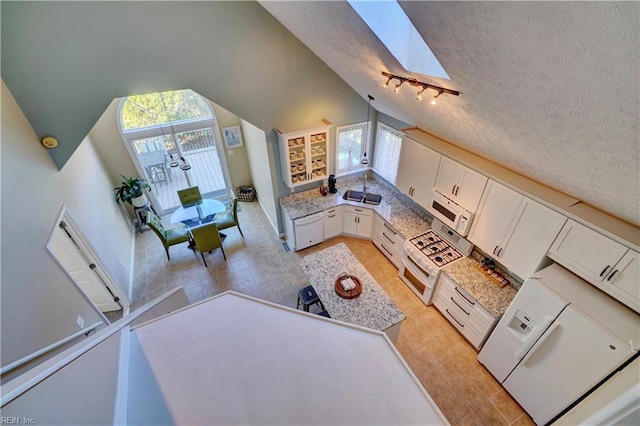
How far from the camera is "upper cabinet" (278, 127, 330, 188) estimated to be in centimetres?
429

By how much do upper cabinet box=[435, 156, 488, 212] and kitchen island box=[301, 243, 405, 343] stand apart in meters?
1.56

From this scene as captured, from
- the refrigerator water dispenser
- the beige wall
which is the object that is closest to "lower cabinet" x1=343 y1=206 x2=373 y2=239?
the refrigerator water dispenser

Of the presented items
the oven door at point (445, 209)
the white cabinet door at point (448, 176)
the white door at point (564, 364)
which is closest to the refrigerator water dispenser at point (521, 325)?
the white door at point (564, 364)

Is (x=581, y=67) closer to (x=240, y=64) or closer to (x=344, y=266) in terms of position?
(x=344, y=266)

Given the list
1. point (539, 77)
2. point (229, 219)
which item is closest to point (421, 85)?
point (539, 77)

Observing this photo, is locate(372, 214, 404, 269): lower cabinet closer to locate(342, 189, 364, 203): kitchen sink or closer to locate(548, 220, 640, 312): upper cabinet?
locate(342, 189, 364, 203): kitchen sink

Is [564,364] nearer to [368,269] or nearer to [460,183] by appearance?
[460,183]

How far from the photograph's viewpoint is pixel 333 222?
5117mm

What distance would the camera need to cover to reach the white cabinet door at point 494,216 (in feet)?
9.44

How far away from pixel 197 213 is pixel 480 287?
191 inches

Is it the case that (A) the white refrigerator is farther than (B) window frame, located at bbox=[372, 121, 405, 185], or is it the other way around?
(B) window frame, located at bbox=[372, 121, 405, 185]

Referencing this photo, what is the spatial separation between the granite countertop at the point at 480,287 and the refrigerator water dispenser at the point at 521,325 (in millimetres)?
220

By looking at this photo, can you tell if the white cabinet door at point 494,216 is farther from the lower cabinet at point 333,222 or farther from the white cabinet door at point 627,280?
the lower cabinet at point 333,222

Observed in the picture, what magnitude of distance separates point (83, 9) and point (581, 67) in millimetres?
4103
